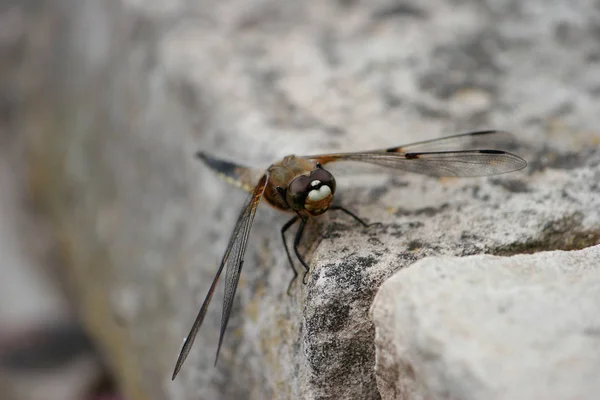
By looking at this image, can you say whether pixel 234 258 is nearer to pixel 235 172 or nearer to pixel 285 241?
pixel 285 241

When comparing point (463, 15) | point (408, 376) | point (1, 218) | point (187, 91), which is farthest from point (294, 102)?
point (1, 218)

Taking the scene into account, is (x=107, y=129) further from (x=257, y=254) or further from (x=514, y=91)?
(x=514, y=91)

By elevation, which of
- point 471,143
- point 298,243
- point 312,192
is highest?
point 471,143

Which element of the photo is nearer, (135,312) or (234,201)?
(234,201)

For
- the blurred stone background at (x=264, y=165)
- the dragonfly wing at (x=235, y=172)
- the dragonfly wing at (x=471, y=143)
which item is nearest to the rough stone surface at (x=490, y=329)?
the blurred stone background at (x=264, y=165)

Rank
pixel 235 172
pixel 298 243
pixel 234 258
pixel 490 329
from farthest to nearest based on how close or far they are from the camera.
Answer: pixel 235 172, pixel 298 243, pixel 234 258, pixel 490 329

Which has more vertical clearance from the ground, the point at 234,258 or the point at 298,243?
the point at 298,243

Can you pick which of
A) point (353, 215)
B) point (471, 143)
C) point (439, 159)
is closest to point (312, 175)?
point (353, 215)
